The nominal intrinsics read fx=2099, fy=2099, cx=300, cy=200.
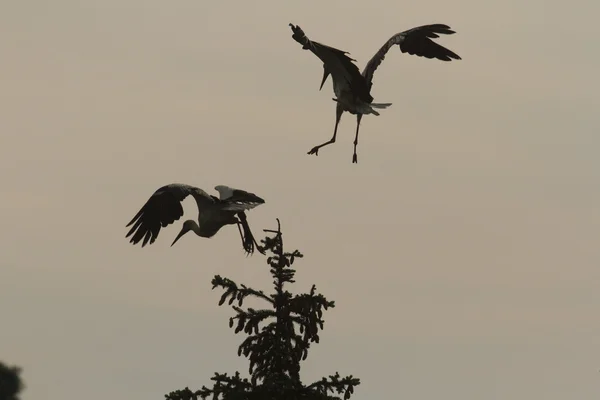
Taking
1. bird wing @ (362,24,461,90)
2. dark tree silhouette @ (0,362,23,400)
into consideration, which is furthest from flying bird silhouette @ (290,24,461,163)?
dark tree silhouette @ (0,362,23,400)

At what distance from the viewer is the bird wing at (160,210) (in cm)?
3269

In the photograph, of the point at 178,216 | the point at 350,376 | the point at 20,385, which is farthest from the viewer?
the point at 20,385

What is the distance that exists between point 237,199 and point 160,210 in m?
1.23

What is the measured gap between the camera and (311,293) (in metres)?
27.6

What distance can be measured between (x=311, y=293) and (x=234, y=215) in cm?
564

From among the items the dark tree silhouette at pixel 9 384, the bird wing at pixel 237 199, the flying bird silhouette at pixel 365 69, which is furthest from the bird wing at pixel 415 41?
the dark tree silhouette at pixel 9 384

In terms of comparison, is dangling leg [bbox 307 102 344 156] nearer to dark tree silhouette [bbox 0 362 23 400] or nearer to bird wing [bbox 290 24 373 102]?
bird wing [bbox 290 24 373 102]

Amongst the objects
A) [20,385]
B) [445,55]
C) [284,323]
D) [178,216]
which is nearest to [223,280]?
[284,323]

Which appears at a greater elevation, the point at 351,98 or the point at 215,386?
the point at 351,98

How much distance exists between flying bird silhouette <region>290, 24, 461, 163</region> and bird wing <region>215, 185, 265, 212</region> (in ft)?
3.85

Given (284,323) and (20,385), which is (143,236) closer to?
(284,323)

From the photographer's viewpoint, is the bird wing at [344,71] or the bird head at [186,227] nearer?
the bird wing at [344,71]

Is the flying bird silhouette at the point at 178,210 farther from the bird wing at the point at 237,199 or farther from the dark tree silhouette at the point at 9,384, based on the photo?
the dark tree silhouette at the point at 9,384

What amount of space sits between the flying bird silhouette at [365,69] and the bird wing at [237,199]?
1.17m
